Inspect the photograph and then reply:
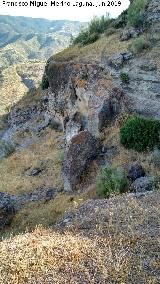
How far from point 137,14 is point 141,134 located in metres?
13.7

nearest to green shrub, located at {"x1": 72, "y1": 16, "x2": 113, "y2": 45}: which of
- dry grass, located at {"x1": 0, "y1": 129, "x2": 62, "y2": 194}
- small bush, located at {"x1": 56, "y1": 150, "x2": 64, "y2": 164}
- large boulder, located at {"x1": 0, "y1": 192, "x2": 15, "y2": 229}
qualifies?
dry grass, located at {"x1": 0, "y1": 129, "x2": 62, "y2": 194}

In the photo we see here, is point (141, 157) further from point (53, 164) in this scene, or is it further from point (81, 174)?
point (53, 164)

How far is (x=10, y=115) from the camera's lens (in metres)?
45.1

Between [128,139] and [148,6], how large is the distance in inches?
573

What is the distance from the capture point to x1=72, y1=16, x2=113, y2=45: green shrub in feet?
120

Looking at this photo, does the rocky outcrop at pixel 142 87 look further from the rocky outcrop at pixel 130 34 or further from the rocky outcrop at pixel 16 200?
the rocky outcrop at pixel 16 200

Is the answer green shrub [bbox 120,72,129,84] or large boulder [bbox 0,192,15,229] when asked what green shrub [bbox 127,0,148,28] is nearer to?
green shrub [bbox 120,72,129,84]

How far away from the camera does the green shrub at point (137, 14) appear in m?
31.0

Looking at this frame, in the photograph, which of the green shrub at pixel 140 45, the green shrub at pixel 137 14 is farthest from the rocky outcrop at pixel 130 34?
the green shrub at pixel 140 45

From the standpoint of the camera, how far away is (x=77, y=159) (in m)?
20.4

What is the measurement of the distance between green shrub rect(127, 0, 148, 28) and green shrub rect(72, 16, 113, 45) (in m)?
4.15

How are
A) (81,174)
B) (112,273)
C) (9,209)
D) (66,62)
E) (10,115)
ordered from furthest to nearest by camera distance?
(10,115), (66,62), (81,174), (9,209), (112,273)

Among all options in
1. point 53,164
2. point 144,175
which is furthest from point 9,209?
point 53,164

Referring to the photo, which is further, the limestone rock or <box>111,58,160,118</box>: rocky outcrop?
<box>111,58,160,118</box>: rocky outcrop
